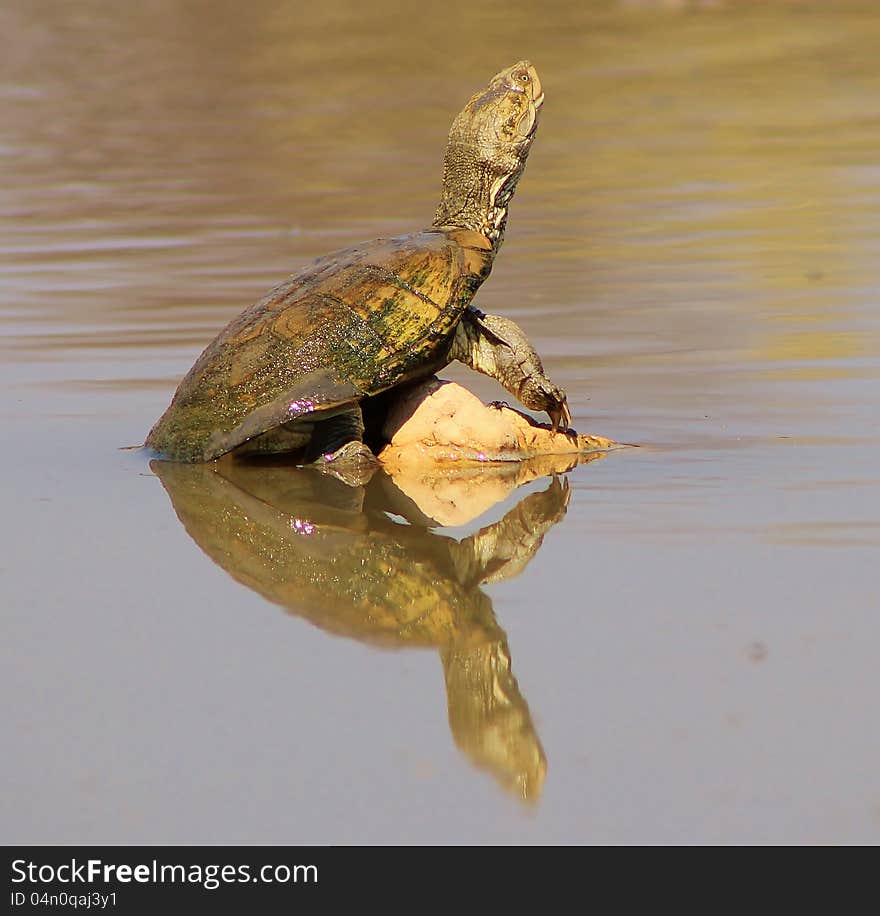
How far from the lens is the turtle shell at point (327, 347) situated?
626 cm

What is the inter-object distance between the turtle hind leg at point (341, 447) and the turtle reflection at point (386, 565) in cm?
8

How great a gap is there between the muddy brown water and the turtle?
9.7 inches

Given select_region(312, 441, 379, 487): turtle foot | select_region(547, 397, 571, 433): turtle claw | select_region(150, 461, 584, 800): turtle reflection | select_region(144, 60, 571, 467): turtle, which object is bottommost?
select_region(150, 461, 584, 800): turtle reflection

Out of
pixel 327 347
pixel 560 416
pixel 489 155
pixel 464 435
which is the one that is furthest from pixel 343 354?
pixel 489 155

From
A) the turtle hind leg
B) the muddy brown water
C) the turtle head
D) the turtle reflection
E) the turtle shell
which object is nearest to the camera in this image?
the muddy brown water

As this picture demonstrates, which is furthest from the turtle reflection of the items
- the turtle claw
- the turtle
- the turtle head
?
the turtle head

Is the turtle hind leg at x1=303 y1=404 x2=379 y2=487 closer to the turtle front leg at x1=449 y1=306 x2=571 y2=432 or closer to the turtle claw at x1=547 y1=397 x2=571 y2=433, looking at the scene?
the turtle front leg at x1=449 y1=306 x2=571 y2=432

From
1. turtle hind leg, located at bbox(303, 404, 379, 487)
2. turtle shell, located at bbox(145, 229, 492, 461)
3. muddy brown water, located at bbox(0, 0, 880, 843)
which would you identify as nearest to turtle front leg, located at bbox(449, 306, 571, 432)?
turtle shell, located at bbox(145, 229, 492, 461)

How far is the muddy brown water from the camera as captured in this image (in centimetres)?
336

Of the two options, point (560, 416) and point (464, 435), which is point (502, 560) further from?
point (560, 416)

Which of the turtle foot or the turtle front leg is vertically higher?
the turtle front leg

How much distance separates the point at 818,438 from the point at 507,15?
1981 centimetres

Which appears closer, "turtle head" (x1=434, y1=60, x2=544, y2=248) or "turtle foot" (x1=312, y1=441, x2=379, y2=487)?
"turtle foot" (x1=312, y1=441, x2=379, y2=487)

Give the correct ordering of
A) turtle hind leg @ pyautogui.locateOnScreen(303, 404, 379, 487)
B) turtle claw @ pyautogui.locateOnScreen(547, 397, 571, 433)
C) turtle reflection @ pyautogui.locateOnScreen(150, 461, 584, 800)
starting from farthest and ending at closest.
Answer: turtle claw @ pyautogui.locateOnScreen(547, 397, 571, 433), turtle hind leg @ pyautogui.locateOnScreen(303, 404, 379, 487), turtle reflection @ pyautogui.locateOnScreen(150, 461, 584, 800)
